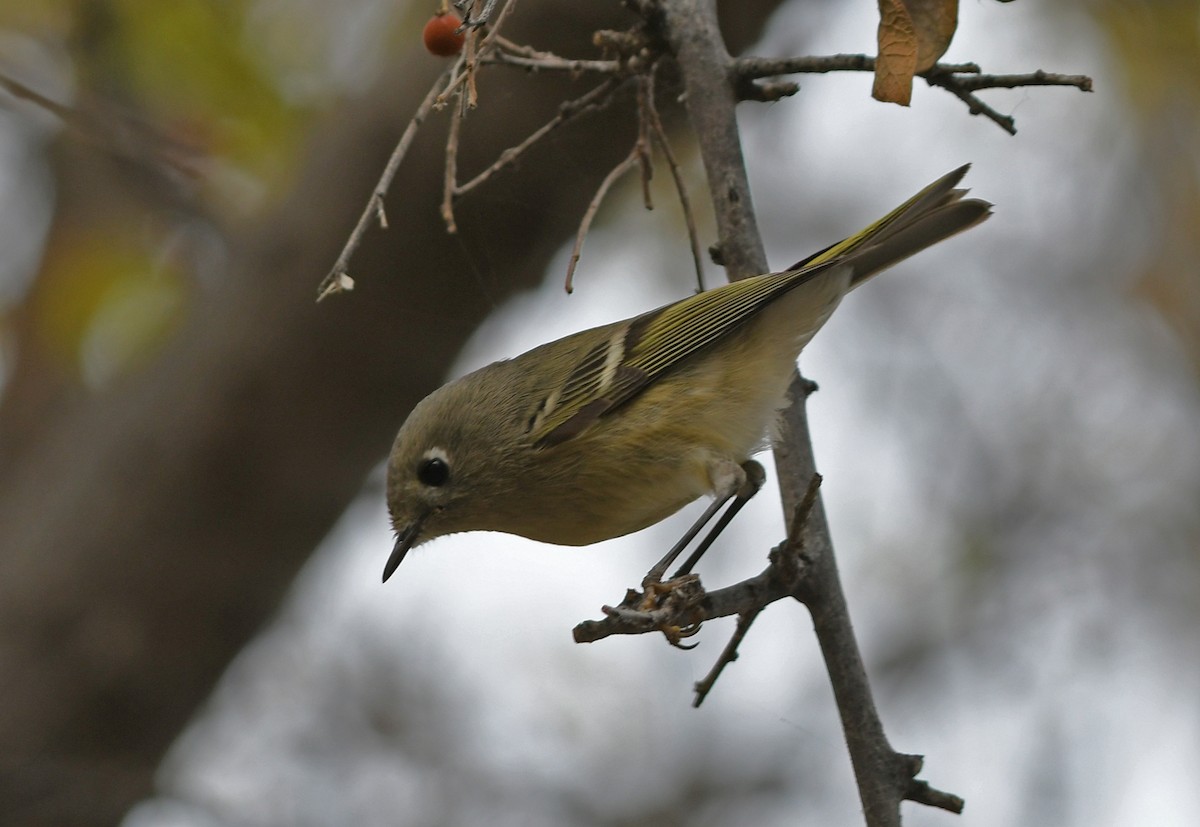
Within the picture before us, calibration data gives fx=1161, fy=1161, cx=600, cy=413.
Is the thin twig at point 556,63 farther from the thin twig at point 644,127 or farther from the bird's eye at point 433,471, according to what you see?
the bird's eye at point 433,471

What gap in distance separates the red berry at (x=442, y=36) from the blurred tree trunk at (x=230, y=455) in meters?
1.57

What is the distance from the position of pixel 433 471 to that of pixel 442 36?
867 millimetres

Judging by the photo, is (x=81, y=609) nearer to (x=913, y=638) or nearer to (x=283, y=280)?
(x=283, y=280)

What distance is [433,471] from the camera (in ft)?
7.97

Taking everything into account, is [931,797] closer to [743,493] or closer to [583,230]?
[743,493]

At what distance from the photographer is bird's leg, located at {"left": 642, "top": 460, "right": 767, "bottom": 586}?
6.40ft

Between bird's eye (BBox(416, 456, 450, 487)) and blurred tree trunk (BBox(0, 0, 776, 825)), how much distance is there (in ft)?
4.69

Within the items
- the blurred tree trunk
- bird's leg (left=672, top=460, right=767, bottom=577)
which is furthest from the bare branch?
the blurred tree trunk

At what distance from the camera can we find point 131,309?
17.3ft

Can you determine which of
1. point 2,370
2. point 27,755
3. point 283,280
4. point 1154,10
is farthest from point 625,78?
point 2,370

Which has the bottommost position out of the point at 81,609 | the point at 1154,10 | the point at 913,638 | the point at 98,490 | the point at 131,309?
the point at 81,609

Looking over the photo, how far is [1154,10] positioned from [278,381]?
339 centimetres

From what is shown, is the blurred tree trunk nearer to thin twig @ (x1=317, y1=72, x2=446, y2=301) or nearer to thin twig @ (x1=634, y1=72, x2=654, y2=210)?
thin twig @ (x1=634, y1=72, x2=654, y2=210)

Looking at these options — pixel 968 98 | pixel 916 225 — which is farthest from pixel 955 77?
pixel 916 225
